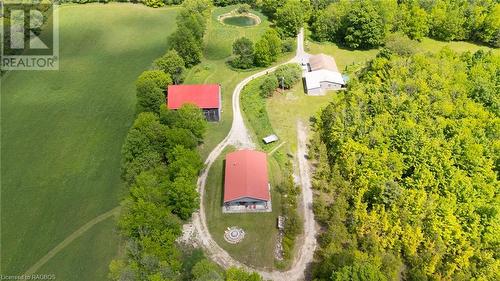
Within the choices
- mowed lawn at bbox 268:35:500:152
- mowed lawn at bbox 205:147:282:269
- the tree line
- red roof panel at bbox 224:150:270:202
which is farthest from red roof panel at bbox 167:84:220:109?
the tree line

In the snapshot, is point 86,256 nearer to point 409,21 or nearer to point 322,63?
point 322,63

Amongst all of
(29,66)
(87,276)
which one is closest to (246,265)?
(87,276)

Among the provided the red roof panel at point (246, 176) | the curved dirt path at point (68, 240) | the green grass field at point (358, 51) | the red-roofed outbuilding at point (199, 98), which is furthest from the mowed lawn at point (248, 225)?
the green grass field at point (358, 51)

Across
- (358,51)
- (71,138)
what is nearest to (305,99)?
(358,51)

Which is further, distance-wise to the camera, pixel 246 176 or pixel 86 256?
pixel 246 176

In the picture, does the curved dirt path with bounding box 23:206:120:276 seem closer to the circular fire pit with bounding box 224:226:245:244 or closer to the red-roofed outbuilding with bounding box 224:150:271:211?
the circular fire pit with bounding box 224:226:245:244

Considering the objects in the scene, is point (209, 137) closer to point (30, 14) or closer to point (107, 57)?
point (107, 57)
